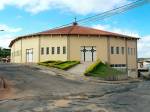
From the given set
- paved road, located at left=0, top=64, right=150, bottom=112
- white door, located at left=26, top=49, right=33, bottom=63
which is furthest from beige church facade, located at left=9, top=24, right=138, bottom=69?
paved road, located at left=0, top=64, right=150, bottom=112

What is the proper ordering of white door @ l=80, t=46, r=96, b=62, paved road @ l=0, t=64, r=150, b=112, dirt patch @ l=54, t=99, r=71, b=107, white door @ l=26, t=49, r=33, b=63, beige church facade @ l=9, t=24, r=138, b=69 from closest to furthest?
paved road @ l=0, t=64, r=150, b=112 < dirt patch @ l=54, t=99, r=71, b=107 < beige church facade @ l=9, t=24, r=138, b=69 < white door @ l=80, t=46, r=96, b=62 < white door @ l=26, t=49, r=33, b=63

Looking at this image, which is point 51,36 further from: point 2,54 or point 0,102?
point 2,54

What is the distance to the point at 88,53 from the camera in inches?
2336

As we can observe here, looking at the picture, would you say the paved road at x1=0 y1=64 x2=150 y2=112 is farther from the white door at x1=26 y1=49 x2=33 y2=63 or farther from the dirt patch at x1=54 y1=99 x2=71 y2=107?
the white door at x1=26 y1=49 x2=33 y2=63

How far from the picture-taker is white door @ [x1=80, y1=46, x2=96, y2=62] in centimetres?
5934

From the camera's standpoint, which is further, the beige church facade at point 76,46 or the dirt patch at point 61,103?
the beige church facade at point 76,46

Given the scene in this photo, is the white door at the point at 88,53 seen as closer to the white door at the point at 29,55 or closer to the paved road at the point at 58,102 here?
the white door at the point at 29,55

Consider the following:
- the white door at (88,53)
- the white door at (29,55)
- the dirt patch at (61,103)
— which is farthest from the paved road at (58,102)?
the white door at (29,55)

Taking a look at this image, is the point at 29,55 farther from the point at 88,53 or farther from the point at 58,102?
the point at 58,102

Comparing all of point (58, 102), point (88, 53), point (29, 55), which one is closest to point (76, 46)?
point (88, 53)

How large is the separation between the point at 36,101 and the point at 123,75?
2642cm

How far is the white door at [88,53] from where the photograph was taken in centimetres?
5934

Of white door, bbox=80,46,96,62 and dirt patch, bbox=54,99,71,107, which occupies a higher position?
white door, bbox=80,46,96,62

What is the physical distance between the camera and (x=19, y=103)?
65.0 feet
